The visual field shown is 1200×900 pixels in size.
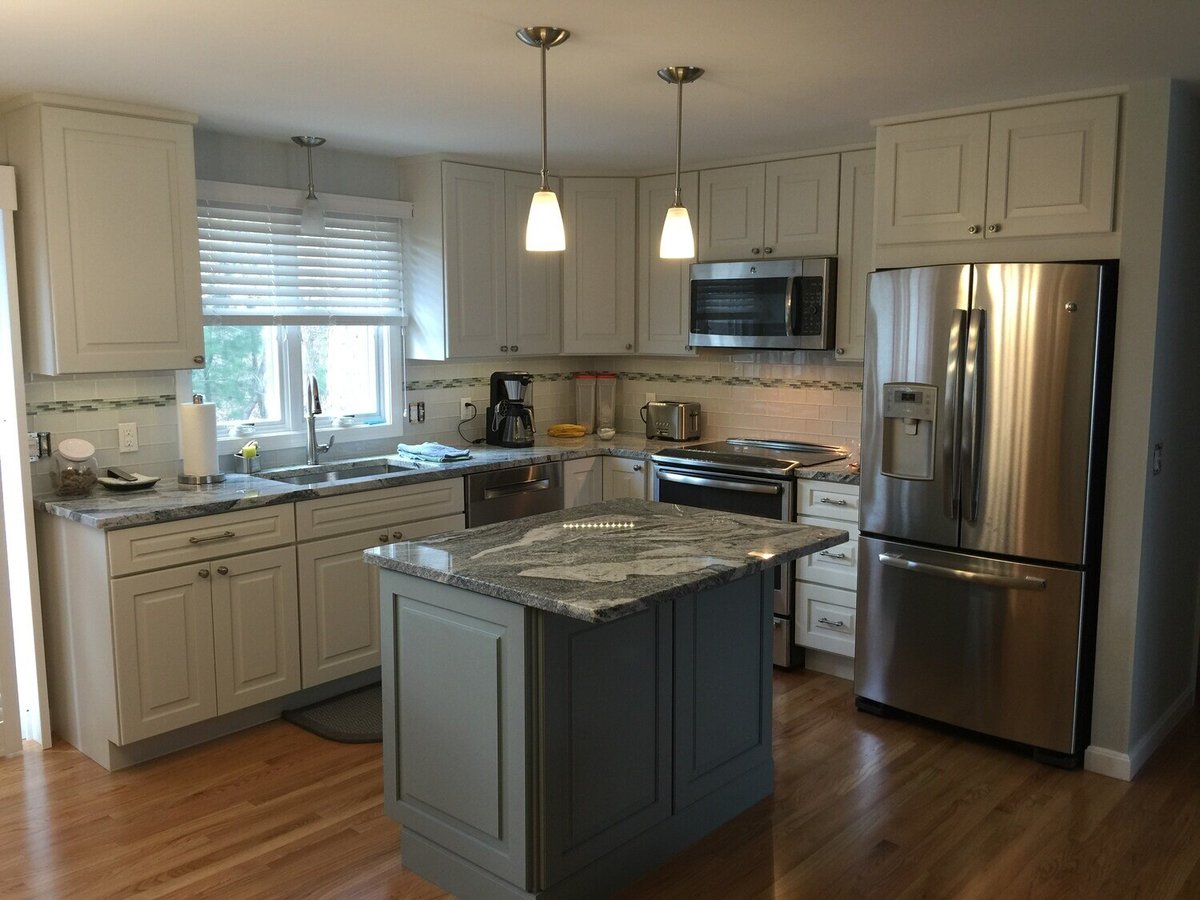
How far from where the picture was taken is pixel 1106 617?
3.41m

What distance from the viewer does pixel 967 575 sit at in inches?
140

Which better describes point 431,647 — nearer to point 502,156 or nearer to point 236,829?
point 236,829

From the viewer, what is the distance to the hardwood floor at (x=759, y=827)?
2762 mm

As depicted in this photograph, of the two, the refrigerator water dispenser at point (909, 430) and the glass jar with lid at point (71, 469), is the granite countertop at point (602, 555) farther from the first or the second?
the glass jar with lid at point (71, 469)

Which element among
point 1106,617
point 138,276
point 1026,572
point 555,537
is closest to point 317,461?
point 138,276

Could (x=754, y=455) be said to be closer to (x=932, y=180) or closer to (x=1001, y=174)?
(x=932, y=180)

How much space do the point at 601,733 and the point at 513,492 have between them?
2082mm

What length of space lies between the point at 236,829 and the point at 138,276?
1.96 metres

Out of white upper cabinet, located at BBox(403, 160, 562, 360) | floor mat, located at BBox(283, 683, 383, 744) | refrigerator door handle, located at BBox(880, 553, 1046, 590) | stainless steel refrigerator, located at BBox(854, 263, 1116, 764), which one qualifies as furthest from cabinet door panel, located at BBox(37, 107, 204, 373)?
refrigerator door handle, located at BBox(880, 553, 1046, 590)

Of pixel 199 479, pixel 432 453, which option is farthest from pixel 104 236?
pixel 432 453

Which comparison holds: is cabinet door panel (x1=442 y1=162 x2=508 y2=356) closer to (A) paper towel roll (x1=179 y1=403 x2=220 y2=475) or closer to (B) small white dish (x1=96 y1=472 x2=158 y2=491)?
(A) paper towel roll (x1=179 y1=403 x2=220 y2=475)

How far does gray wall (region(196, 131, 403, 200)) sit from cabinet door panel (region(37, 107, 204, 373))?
359mm

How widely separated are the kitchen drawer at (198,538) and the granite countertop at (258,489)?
0.03 m

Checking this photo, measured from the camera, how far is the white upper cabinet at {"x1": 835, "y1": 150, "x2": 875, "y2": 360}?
4.30m
